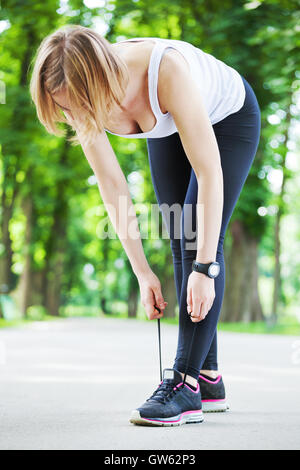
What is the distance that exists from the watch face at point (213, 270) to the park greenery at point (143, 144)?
7786 mm

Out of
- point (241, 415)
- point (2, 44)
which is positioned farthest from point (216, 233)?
point (2, 44)

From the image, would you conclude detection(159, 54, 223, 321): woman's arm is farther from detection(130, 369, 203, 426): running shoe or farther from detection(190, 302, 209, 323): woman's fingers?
detection(130, 369, 203, 426): running shoe

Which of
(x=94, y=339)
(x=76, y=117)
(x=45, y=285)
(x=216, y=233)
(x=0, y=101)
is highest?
(x=76, y=117)

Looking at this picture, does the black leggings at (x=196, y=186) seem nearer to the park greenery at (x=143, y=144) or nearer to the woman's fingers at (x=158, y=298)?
the woman's fingers at (x=158, y=298)

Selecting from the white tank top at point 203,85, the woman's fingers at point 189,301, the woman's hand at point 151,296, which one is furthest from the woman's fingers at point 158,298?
the white tank top at point 203,85

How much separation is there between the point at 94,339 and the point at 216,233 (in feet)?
19.6

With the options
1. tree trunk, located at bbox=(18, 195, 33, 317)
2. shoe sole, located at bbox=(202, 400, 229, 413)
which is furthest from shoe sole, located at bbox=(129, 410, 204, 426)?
tree trunk, located at bbox=(18, 195, 33, 317)

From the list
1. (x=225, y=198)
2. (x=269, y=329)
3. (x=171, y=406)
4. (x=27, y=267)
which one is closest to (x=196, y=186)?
(x=225, y=198)

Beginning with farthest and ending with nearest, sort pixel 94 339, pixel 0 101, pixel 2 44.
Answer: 1. pixel 2 44
2. pixel 0 101
3. pixel 94 339

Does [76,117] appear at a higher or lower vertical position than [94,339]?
higher

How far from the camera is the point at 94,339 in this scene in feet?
27.2

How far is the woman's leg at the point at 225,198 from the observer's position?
105 inches

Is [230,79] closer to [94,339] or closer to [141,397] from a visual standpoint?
[141,397]

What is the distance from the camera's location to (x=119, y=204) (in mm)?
2900
